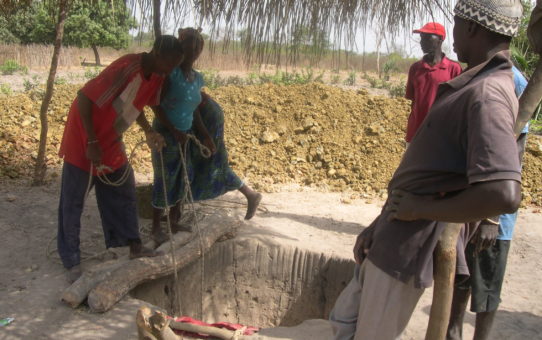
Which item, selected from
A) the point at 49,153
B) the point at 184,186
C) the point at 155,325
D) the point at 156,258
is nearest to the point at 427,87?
the point at 184,186

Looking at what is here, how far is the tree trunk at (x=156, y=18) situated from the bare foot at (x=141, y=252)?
150cm

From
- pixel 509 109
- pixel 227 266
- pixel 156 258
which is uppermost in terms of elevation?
pixel 509 109

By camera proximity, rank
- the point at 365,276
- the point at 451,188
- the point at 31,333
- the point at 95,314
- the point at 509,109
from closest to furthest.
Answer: the point at 509,109, the point at 451,188, the point at 365,276, the point at 31,333, the point at 95,314

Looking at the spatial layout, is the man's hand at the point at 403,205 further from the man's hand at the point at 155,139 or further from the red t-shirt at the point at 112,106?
the man's hand at the point at 155,139

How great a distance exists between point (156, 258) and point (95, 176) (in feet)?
2.33

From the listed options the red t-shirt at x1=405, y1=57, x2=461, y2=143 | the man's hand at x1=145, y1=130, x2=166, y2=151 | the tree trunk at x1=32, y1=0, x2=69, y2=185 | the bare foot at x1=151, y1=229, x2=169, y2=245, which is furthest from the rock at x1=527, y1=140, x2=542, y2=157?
the tree trunk at x1=32, y1=0, x2=69, y2=185

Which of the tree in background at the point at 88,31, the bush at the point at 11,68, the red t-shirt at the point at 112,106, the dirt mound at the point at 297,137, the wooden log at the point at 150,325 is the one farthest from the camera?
the tree in background at the point at 88,31

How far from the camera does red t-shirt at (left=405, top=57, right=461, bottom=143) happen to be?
4.02m

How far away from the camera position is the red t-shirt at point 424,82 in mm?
4023

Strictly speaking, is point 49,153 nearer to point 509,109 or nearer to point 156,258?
point 156,258

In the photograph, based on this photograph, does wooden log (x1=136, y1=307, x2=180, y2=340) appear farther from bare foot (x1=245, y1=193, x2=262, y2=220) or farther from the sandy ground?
bare foot (x1=245, y1=193, x2=262, y2=220)

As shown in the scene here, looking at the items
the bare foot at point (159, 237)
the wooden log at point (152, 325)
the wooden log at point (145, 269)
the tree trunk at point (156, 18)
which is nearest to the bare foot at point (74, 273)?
the wooden log at point (145, 269)

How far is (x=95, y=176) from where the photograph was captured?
3273mm

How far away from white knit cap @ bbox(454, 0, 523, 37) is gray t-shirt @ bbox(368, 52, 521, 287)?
0.27 feet
